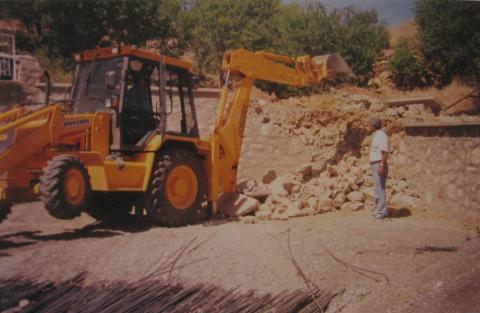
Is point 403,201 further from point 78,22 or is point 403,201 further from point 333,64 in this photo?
point 78,22

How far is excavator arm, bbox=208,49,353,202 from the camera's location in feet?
27.7

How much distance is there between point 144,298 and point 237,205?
15.1ft

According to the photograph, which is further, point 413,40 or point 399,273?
point 413,40

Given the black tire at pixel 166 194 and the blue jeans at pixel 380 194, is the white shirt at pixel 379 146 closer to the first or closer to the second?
the blue jeans at pixel 380 194

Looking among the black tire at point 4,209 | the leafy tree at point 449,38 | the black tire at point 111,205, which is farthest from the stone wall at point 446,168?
the black tire at point 4,209

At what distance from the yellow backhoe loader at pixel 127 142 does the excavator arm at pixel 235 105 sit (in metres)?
0.02

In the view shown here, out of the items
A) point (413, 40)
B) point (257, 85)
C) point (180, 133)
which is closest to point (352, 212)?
point (180, 133)

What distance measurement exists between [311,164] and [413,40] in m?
10.1

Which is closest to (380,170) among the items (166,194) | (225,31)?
(166,194)

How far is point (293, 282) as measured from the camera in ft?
15.7

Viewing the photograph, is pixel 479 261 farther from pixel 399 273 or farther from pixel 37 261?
pixel 37 261

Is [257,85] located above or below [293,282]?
above

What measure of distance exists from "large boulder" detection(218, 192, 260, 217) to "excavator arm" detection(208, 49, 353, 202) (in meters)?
0.18

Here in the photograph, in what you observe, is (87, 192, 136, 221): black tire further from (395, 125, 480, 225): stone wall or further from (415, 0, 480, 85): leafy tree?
(415, 0, 480, 85): leafy tree
